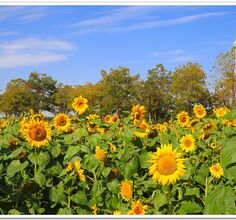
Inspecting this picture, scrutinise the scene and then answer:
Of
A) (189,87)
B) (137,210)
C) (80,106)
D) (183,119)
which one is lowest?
(137,210)

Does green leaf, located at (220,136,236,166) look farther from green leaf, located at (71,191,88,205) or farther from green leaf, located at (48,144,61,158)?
green leaf, located at (48,144,61,158)

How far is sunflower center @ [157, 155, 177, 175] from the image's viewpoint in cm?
220

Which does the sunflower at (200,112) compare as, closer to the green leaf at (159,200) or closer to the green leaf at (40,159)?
the green leaf at (40,159)

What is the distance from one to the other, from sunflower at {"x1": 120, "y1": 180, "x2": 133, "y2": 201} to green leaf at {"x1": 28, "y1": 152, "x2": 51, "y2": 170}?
49 centimetres

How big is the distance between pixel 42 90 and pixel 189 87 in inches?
630

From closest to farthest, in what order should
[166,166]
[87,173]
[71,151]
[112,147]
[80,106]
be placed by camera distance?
1. [166,166]
2. [71,151]
3. [87,173]
4. [112,147]
5. [80,106]

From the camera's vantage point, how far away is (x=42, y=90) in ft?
159

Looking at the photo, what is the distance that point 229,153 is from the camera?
1.53 m

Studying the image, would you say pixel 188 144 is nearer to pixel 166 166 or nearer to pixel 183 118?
pixel 183 118

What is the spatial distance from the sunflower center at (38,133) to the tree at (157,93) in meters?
38.5

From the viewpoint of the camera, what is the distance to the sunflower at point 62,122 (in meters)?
3.74

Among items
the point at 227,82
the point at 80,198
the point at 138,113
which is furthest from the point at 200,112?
the point at 227,82

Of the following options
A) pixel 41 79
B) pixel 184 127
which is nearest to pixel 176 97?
pixel 41 79

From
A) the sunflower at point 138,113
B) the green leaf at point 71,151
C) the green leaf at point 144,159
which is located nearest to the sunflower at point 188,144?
the sunflower at point 138,113
